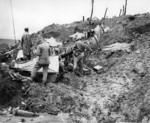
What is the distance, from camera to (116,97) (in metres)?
9.16

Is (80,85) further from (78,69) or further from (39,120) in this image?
(39,120)

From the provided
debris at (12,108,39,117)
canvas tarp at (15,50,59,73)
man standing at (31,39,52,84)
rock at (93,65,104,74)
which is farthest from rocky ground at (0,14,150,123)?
canvas tarp at (15,50,59,73)

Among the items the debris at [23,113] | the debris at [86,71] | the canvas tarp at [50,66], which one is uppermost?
the canvas tarp at [50,66]

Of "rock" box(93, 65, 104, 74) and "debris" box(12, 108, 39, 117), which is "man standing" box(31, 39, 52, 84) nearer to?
"debris" box(12, 108, 39, 117)

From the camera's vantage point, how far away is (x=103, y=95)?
9305 millimetres

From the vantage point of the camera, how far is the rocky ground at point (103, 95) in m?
7.84

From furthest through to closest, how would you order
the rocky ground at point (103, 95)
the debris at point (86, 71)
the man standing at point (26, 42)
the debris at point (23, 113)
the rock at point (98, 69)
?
the rock at point (98, 69), the debris at point (86, 71), the man standing at point (26, 42), the rocky ground at point (103, 95), the debris at point (23, 113)

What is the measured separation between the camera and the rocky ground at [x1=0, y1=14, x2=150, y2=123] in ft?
25.7

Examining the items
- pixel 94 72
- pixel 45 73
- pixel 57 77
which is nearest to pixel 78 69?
pixel 94 72

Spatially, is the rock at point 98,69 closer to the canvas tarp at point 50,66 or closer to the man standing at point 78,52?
the man standing at point 78,52

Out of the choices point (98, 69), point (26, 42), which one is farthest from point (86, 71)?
point (26, 42)

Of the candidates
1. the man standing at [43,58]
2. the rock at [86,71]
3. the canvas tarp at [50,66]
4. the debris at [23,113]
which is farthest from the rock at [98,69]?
the debris at [23,113]

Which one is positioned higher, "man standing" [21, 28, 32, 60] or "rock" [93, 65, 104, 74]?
"man standing" [21, 28, 32, 60]

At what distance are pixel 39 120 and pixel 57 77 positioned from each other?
9.21 feet
